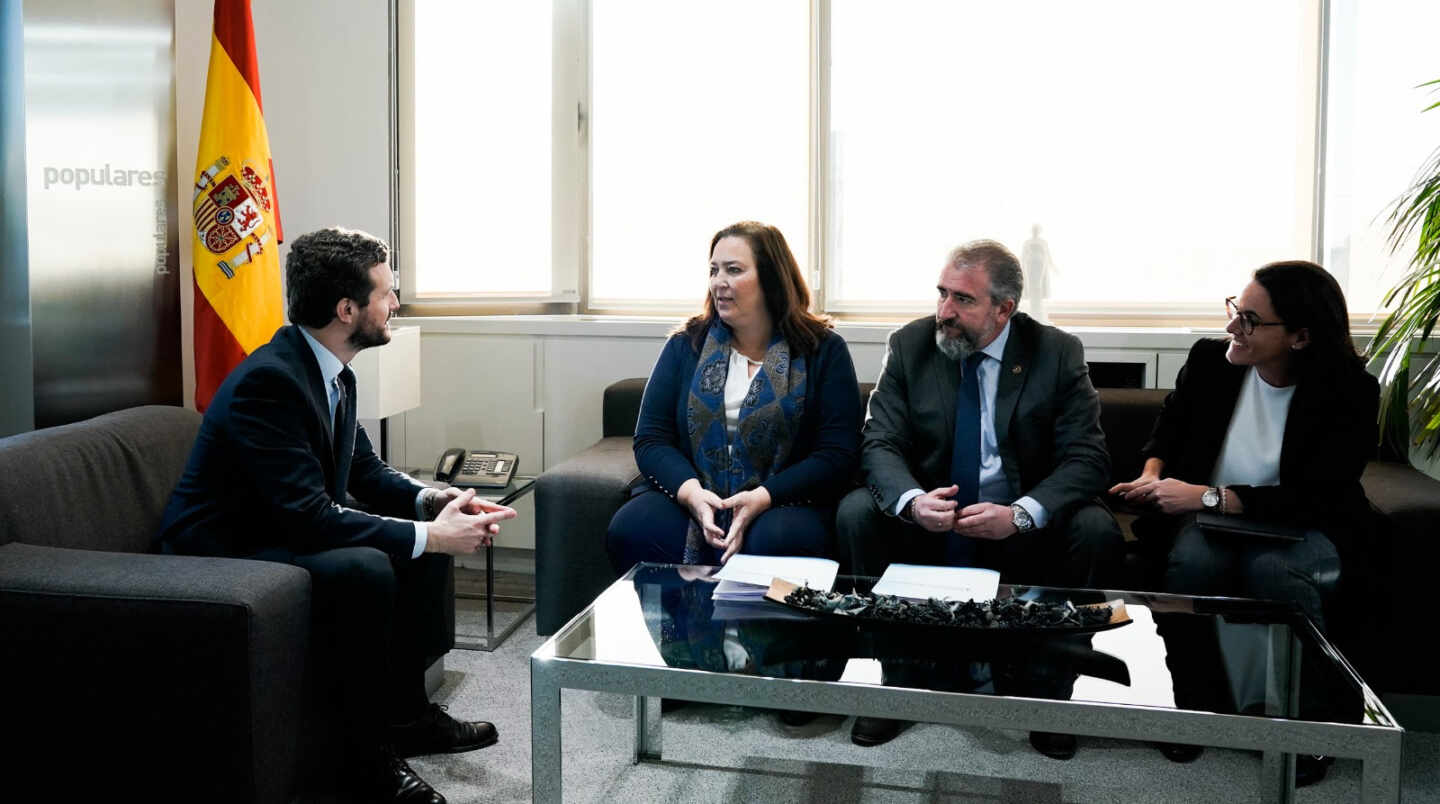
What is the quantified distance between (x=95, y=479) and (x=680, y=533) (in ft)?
4.24

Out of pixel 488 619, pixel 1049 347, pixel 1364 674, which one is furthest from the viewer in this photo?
pixel 488 619

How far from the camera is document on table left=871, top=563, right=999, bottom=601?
7.54 feet

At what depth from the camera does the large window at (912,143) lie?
3795 millimetres

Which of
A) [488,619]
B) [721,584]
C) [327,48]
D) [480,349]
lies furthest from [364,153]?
[721,584]

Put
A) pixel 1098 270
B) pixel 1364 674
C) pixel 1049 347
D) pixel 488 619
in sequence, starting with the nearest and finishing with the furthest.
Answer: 1. pixel 1364 674
2. pixel 1049 347
3. pixel 488 619
4. pixel 1098 270

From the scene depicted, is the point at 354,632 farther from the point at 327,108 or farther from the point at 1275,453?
the point at 327,108

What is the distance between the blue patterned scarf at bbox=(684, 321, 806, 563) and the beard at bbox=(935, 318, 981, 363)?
1.21 feet

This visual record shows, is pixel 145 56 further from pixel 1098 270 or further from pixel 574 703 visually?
pixel 1098 270

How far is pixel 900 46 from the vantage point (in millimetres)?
4062

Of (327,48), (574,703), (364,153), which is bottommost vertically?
(574,703)

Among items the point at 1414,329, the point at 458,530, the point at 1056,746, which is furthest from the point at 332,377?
the point at 1414,329

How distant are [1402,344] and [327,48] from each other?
3342 mm

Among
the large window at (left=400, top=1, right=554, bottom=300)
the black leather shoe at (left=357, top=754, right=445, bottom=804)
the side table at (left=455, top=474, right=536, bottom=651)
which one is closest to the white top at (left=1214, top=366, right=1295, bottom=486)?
the side table at (left=455, top=474, right=536, bottom=651)

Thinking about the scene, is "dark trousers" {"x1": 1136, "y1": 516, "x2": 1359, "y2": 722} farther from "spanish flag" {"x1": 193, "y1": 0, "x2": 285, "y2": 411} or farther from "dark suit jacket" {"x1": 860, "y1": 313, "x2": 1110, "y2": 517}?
"spanish flag" {"x1": 193, "y1": 0, "x2": 285, "y2": 411}
